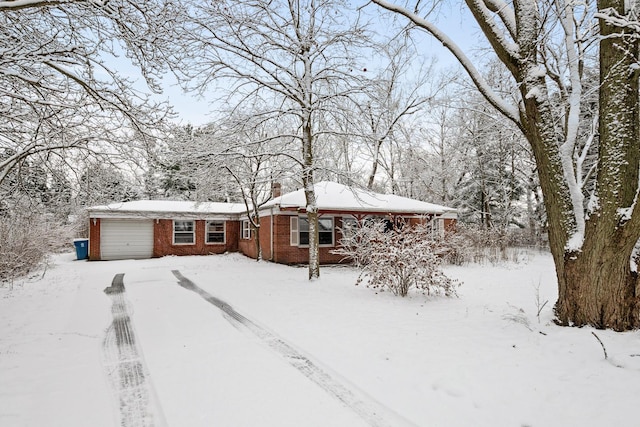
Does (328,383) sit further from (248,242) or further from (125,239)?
(125,239)

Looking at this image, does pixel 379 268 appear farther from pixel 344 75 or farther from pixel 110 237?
pixel 110 237

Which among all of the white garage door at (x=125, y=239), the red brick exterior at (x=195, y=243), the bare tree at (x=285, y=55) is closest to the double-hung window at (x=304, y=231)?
the bare tree at (x=285, y=55)

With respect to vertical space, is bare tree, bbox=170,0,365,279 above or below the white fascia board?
above

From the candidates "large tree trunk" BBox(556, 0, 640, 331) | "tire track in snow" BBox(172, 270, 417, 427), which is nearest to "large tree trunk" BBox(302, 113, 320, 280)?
"tire track in snow" BBox(172, 270, 417, 427)

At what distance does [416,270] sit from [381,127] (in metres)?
5.09

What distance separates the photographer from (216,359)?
4520 mm

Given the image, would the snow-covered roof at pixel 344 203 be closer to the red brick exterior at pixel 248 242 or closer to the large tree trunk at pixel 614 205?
the red brick exterior at pixel 248 242

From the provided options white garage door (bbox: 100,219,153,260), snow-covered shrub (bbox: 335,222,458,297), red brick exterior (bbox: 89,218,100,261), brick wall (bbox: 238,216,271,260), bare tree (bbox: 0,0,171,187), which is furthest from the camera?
white garage door (bbox: 100,219,153,260)

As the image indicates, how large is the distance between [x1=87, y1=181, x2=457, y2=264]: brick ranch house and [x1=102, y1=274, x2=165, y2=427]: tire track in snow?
28.8ft

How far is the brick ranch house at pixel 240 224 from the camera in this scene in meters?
15.5

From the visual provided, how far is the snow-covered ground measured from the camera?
A: 10.6 feet

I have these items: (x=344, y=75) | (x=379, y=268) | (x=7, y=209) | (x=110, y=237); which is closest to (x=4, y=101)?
(x=7, y=209)

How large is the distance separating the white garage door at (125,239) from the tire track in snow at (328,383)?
14840mm

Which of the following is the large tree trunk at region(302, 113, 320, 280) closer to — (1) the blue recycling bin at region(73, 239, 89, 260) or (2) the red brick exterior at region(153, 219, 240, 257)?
(2) the red brick exterior at region(153, 219, 240, 257)
